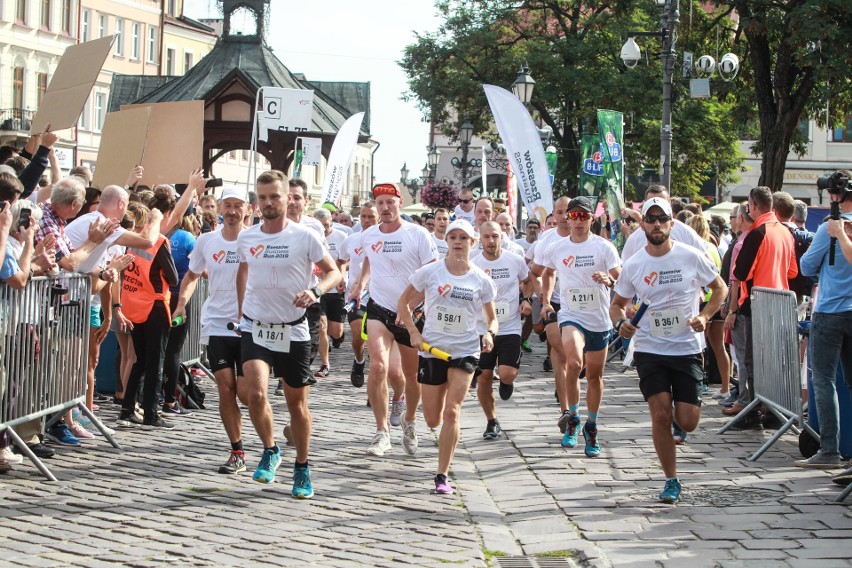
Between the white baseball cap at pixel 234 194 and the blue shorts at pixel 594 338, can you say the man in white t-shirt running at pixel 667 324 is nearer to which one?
the blue shorts at pixel 594 338

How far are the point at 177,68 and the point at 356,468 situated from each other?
67.0m

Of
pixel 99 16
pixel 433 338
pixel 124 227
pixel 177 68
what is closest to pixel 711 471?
pixel 433 338

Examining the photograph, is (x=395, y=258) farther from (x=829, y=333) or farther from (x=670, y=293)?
(x=829, y=333)

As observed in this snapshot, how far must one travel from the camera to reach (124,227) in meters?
11.0

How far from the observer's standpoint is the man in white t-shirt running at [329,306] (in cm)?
1594

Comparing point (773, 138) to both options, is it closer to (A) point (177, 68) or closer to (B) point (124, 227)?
(B) point (124, 227)

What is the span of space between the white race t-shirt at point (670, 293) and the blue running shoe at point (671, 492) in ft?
2.68

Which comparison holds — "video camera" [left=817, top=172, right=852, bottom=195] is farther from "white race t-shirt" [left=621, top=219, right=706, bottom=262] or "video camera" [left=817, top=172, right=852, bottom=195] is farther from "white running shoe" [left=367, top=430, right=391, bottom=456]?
"white running shoe" [left=367, top=430, right=391, bottom=456]

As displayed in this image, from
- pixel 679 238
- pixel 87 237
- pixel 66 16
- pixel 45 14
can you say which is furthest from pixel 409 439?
pixel 66 16

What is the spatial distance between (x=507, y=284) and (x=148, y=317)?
312 centimetres

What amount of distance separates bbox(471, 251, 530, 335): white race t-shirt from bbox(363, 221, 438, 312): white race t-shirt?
645 millimetres

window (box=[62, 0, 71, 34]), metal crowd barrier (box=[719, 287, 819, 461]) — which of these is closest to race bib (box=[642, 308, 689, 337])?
metal crowd barrier (box=[719, 287, 819, 461])

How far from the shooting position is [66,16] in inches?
2338

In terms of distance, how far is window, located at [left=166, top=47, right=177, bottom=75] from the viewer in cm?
7269
